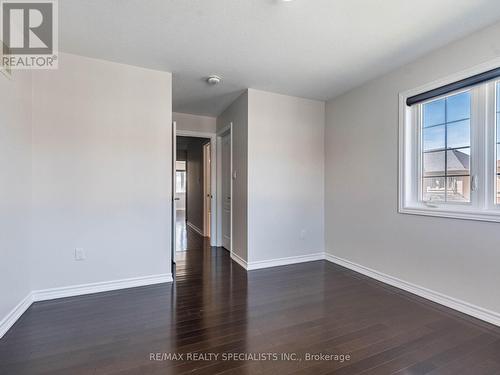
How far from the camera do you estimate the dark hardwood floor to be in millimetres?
1598

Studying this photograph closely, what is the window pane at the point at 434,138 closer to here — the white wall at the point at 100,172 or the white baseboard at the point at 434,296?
the white baseboard at the point at 434,296

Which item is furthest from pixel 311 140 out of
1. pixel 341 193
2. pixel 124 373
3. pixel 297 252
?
pixel 124 373

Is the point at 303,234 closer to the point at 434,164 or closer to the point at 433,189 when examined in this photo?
the point at 433,189

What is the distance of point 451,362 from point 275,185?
253 centimetres

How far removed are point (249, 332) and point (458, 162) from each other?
2518 mm

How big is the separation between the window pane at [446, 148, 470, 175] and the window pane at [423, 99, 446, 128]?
0.36 meters

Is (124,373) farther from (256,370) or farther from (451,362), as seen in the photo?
(451,362)

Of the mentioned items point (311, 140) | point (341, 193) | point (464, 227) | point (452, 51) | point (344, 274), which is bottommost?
point (344, 274)

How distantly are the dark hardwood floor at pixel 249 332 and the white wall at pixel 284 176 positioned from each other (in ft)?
2.92

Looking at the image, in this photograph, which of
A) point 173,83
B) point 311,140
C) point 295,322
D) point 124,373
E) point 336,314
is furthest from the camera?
point 311,140

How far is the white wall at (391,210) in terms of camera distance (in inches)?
86.3

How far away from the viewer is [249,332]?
1957 millimetres

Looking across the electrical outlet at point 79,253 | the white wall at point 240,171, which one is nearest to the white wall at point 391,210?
the white wall at point 240,171

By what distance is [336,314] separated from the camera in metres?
2.24
